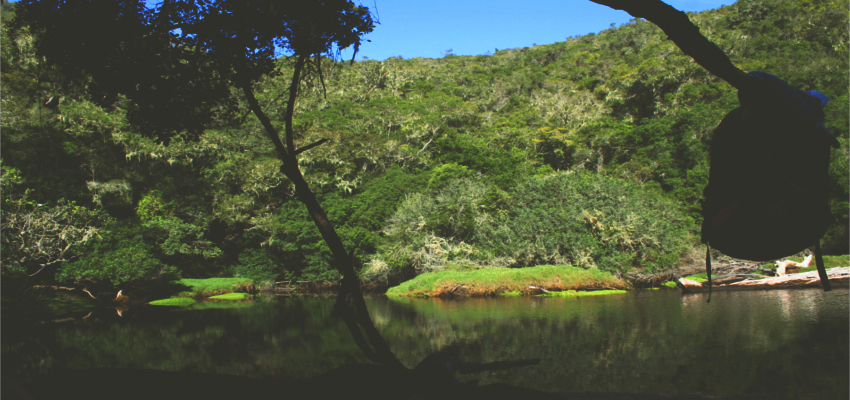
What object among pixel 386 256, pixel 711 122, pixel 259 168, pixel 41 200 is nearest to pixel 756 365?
pixel 386 256

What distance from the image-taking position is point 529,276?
20.5 m

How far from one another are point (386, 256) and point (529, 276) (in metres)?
7.94

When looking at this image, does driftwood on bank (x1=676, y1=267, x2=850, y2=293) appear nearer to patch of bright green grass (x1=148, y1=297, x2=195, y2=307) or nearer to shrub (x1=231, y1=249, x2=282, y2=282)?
shrub (x1=231, y1=249, x2=282, y2=282)

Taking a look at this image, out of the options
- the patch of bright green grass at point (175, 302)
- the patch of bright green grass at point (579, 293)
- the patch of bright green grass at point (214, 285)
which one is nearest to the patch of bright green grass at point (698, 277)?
the patch of bright green grass at point (579, 293)

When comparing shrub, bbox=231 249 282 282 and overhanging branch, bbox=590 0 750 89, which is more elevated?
overhanging branch, bbox=590 0 750 89

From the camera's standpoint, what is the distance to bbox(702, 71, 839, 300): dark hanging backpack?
1443 millimetres

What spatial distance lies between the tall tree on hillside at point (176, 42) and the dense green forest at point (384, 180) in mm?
487

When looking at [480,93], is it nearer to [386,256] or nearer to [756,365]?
[386,256]

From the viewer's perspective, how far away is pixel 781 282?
687 inches

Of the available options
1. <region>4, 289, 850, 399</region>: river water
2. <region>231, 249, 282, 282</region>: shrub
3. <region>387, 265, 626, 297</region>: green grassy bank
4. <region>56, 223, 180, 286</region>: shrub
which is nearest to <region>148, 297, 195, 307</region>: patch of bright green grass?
<region>56, 223, 180, 286</region>: shrub

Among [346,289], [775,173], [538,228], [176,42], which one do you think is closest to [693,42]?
[775,173]

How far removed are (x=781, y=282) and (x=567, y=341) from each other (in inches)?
548

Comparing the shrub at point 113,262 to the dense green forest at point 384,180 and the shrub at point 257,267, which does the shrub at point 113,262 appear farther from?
the shrub at point 257,267

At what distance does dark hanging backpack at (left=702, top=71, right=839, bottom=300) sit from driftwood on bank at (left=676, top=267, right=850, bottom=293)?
19.1 meters
